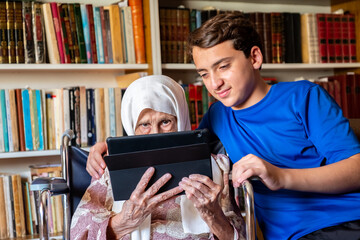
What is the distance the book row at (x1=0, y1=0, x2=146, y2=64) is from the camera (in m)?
2.24

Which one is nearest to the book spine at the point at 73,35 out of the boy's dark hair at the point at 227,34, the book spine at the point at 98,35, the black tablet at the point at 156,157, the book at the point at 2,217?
the book spine at the point at 98,35

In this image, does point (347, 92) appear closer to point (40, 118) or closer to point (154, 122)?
point (154, 122)

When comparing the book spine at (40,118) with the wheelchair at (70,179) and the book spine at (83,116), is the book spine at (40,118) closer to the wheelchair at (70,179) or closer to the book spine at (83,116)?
the book spine at (83,116)

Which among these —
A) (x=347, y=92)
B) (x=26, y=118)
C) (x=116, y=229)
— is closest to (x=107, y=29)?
(x=26, y=118)

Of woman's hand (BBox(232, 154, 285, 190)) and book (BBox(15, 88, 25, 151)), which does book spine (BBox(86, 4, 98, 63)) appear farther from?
woman's hand (BBox(232, 154, 285, 190))

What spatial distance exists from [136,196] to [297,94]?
1.93ft

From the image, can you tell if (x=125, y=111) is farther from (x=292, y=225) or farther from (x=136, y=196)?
(x=292, y=225)

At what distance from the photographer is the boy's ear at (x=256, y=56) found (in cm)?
142

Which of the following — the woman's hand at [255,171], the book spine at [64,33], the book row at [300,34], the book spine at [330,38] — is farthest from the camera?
the book spine at [330,38]

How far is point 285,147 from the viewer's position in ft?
4.60

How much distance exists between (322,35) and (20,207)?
2.05 meters

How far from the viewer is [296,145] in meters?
1.39

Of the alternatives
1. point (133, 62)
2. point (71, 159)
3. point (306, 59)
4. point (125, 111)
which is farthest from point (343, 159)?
point (306, 59)

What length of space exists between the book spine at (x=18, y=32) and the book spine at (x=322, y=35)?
1769mm
